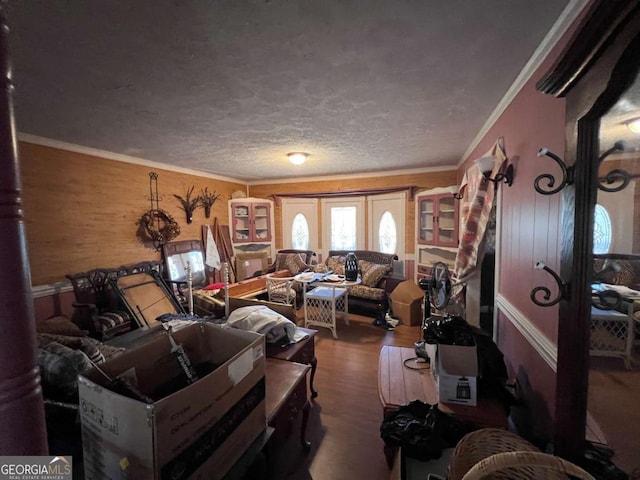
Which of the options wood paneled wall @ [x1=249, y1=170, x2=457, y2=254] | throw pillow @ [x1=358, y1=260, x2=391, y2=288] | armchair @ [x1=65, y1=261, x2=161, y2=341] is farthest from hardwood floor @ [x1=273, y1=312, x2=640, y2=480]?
armchair @ [x1=65, y1=261, x2=161, y2=341]

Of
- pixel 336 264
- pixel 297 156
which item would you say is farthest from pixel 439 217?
pixel 297 156

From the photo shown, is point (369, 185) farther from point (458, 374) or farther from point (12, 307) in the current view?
point (12, 307)

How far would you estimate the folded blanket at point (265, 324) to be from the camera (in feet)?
6.68

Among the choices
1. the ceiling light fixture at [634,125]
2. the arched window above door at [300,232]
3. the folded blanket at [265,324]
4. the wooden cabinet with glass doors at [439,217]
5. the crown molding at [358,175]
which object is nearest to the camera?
the ceiling light fixture at [634,125]

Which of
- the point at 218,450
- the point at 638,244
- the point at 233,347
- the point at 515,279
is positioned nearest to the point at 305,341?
the point at 233,347

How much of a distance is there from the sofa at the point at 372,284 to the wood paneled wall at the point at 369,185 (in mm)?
573

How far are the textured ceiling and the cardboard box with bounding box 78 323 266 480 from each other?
138 centimetres

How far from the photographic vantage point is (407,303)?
4.02 meters

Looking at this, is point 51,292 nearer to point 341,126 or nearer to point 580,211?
point 341,126

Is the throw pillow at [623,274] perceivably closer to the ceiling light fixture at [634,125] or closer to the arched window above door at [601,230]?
the arched window above door at [601,230]

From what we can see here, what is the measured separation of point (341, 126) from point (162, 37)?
5.25ft

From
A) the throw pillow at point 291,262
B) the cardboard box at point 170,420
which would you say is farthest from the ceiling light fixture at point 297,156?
the cardboard box at point 170,420

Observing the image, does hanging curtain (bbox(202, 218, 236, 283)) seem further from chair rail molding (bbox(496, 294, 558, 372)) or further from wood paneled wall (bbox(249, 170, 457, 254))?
chair rail molding (bbox(496, 294, 558, 372))

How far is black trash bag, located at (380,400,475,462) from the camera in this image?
1.34 metres
